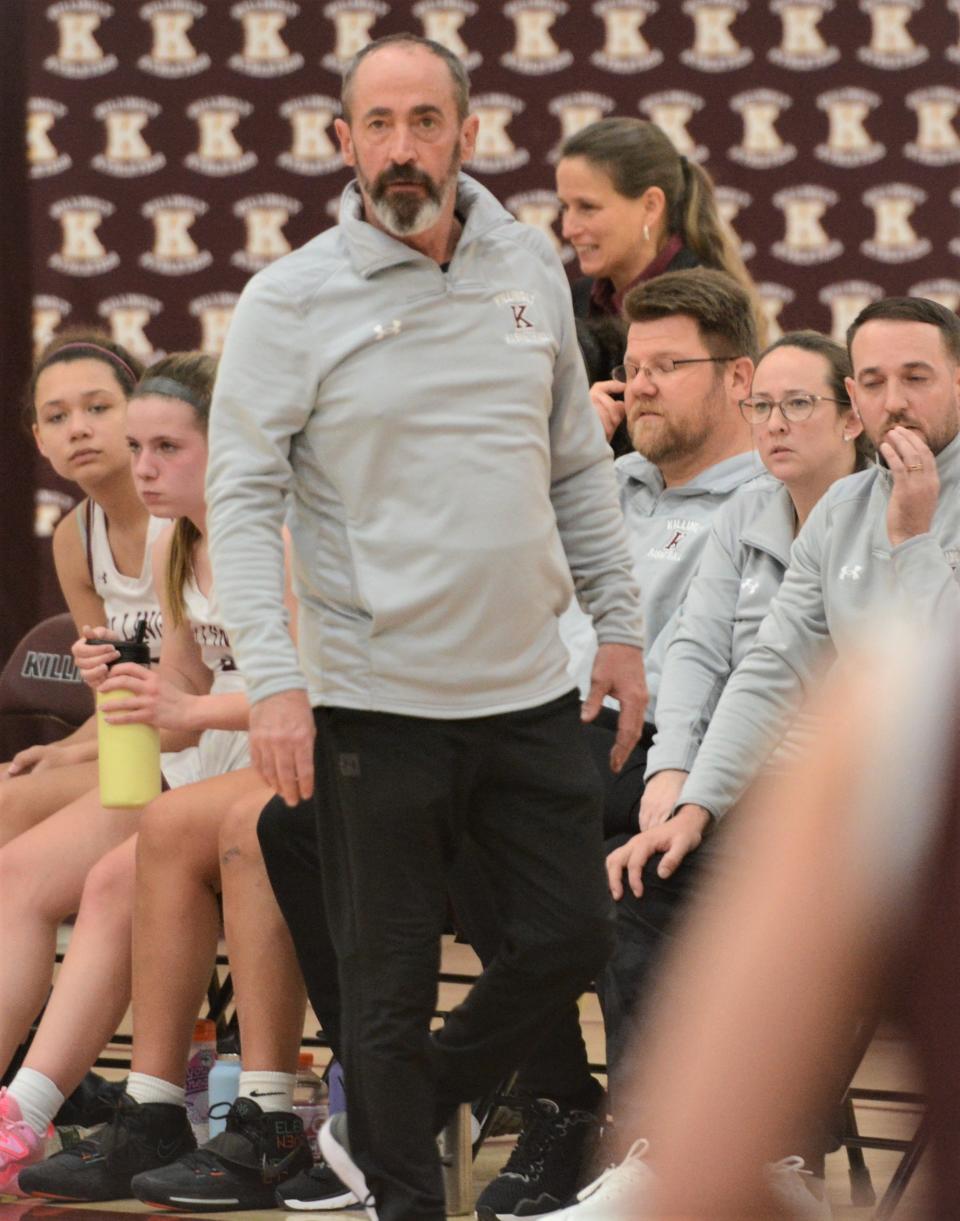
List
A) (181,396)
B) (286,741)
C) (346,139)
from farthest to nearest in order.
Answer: (181,396) → (346,139) → (286,741)

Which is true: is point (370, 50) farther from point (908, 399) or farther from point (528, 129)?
point (528, 129)

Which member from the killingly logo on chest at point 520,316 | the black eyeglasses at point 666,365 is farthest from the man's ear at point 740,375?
the killingly logo on chest at point 520,316

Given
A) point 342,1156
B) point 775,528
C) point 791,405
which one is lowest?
point 342,1156

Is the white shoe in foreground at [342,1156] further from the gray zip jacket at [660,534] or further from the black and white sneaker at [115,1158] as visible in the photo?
the gray zip jacket at [660,534]

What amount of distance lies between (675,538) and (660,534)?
0.04 metres

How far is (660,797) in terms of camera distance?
3.11m

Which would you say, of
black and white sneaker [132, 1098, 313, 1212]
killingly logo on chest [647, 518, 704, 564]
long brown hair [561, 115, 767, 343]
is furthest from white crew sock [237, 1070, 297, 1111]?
long brown hair [561, 115, 767, 343]

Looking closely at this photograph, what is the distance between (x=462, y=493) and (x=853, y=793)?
1782 millimetres

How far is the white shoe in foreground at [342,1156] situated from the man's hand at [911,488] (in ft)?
4.09

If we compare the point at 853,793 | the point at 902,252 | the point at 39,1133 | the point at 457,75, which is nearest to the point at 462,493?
the point at 457,75

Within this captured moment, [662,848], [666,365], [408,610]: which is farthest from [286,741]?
[666,365]

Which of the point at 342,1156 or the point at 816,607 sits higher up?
the point at 816,607

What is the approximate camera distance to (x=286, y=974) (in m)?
3.11

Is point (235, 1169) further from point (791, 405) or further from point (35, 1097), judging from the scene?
point (791, 405)
